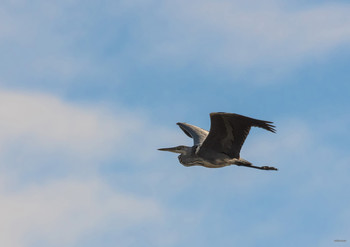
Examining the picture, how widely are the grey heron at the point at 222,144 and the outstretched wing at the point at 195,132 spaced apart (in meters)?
1.00

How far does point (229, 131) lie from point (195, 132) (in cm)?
358

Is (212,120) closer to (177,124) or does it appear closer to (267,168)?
(267,168)

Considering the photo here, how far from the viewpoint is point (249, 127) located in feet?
61.2

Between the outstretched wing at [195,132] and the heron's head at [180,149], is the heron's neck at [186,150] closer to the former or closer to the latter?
the heron's head at [180,149]

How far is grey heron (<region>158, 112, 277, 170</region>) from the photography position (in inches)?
722

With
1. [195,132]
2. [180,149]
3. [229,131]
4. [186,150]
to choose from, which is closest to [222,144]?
[229,131]

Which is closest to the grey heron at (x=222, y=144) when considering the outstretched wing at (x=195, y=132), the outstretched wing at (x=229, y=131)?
the outstretched wing at (x=229, y=131)

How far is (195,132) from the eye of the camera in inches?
884

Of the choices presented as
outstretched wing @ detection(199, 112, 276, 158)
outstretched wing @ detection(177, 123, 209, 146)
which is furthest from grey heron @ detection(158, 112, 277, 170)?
outstretched wing @ detection(177, 123, 209, 146)

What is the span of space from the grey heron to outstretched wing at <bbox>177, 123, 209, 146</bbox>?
100 cm

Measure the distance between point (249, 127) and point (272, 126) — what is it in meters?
1.15

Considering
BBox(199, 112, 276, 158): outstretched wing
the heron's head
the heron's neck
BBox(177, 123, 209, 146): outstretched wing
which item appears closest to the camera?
BBox(199, 112, 276, 158): outstretched wing

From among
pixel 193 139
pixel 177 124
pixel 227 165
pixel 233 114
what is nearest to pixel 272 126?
pixel 233 114

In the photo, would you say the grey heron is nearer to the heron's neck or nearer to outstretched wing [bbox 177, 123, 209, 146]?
the heron's neck
